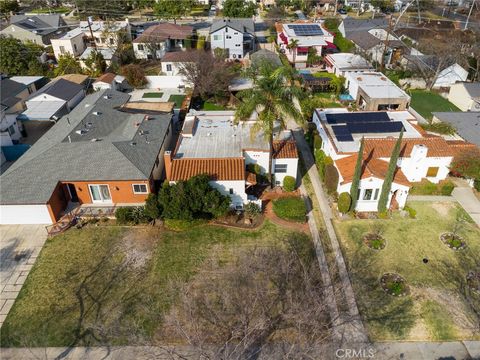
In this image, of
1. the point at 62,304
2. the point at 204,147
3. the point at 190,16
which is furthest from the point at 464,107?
the point at 190,16

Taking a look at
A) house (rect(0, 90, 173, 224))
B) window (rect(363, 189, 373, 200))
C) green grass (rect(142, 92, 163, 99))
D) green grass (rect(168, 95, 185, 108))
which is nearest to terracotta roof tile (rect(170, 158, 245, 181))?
house (rect(0, 90, 173, 224))

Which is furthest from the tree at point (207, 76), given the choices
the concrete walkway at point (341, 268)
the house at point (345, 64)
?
the house at point (345, 64)

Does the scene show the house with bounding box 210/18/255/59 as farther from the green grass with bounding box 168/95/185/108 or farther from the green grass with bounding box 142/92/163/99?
the green grass with bounding box 168/95/185/108

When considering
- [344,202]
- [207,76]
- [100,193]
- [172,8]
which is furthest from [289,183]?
[172,8]

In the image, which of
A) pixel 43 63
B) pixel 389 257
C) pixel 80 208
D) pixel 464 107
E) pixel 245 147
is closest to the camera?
pixel 389 257

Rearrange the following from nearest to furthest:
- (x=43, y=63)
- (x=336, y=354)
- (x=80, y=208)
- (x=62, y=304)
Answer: (x=336, y=354) → (x=62, y=304) → (x=80, y=208) → (x=43, y=63)

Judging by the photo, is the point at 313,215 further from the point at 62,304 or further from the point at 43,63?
the point at 43,63

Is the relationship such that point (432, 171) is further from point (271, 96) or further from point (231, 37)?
point (231, 37)
